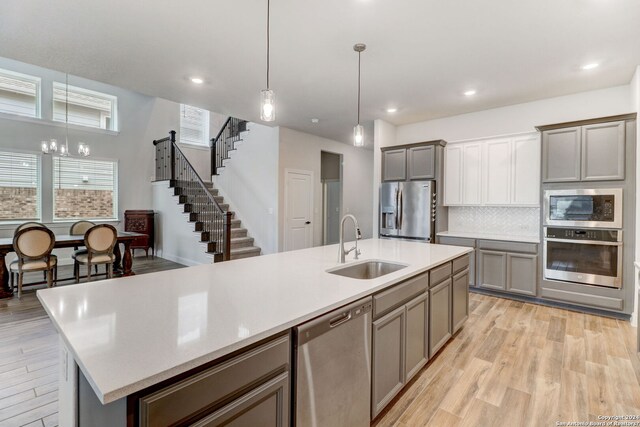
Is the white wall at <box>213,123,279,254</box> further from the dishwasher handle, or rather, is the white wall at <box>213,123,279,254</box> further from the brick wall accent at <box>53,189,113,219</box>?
the dishwasher handle

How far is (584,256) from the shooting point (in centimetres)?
379

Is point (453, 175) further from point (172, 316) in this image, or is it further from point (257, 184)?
point (172, 316)

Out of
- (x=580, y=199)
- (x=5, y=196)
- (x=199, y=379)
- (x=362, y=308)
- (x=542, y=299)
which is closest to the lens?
(x=199, y=379)

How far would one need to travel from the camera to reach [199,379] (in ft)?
3.24

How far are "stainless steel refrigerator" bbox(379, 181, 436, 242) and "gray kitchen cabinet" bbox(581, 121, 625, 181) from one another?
1.87 metres

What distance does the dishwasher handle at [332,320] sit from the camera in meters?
1.36

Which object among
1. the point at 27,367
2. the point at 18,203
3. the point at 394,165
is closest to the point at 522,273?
the point at 394,165

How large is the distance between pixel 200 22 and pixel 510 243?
4475 millimetres

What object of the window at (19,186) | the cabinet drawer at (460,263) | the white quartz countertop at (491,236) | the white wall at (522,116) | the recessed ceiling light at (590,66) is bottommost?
the cabinet drawer at (460,263)

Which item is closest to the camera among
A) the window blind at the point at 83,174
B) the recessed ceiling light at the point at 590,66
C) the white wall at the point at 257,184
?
the recessed ceiling light at the point at 590,66

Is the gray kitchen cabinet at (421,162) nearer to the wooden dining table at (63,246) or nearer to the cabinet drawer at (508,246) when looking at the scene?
the cabinet drawer at (508,246)

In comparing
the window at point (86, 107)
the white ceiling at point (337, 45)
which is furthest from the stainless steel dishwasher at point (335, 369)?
the window at point (86, 107)

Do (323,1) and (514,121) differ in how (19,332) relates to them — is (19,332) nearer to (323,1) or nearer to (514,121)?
(323,1)

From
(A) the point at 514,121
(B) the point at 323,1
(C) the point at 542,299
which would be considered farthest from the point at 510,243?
(B) the point at 323,1
